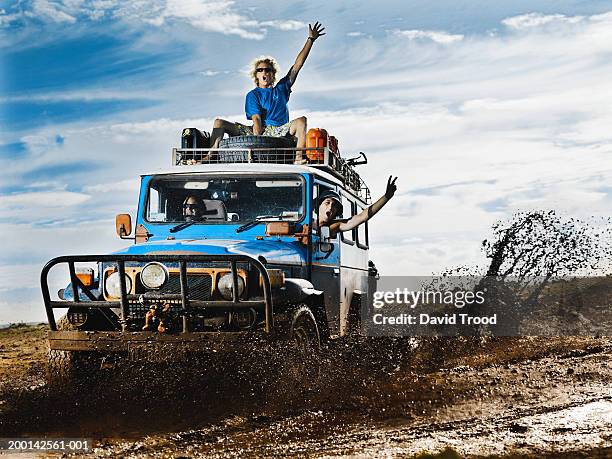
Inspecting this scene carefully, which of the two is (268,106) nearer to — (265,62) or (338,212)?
(265,62)

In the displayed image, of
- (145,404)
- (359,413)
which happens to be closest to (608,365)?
(359,413)

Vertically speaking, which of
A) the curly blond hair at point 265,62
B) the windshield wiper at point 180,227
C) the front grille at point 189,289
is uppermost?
the curly blond hair at point 265,62

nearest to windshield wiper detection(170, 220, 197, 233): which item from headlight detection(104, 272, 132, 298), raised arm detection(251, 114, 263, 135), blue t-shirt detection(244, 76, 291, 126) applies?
headlight detection(104, 272, 132, 298)

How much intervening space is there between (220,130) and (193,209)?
1.74 meters

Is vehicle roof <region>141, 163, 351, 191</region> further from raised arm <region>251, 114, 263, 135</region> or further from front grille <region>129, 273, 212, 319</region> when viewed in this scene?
front grille <region>129, 273, 212, 319</region>

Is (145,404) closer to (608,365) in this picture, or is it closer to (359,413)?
(359,413)

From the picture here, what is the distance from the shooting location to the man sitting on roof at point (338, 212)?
856cm

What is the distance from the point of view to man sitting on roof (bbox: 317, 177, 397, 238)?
856 centimetres

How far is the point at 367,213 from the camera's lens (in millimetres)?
8719

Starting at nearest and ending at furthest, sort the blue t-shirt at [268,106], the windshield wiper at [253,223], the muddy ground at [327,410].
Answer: the muddy ground at [327,410], the windshield wiper at [253,223], the blue t-shirt at [268,106]

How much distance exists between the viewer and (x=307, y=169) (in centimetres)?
851

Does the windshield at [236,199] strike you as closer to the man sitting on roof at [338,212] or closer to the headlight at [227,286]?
the man sitting on roof at [338,212]

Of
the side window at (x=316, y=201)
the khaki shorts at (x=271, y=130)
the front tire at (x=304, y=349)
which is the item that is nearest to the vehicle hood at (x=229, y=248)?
the side window at (x=316, y=201)

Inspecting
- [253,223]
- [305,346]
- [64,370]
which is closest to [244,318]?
[305,346]
